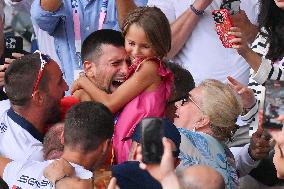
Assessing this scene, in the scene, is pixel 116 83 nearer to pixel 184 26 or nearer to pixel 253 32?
pixel 184 26

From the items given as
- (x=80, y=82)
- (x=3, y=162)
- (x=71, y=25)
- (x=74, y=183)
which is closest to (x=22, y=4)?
(x=71, y=25)

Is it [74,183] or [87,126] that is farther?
[87,126]

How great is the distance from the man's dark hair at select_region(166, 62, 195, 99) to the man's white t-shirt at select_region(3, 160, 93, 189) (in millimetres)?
1029

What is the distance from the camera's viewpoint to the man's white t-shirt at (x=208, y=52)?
523cm

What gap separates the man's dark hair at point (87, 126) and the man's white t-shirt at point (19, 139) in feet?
1.45

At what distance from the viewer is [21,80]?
418 centimetres

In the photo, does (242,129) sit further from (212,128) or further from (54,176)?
(54,176)

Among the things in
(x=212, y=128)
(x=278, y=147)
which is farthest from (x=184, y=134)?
(x=278, y=147)

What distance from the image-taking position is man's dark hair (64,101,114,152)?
3656mm

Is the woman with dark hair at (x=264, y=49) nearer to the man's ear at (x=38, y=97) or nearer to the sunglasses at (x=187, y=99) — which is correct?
the sunglasses at (x=187, y=99)

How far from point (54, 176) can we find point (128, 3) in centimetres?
190

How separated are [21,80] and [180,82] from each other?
94 centimetres

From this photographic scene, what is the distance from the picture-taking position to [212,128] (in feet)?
13.7

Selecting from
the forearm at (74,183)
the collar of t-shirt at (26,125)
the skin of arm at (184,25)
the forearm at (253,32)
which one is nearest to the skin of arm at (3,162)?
the collar of t-shirt at (26,125)
